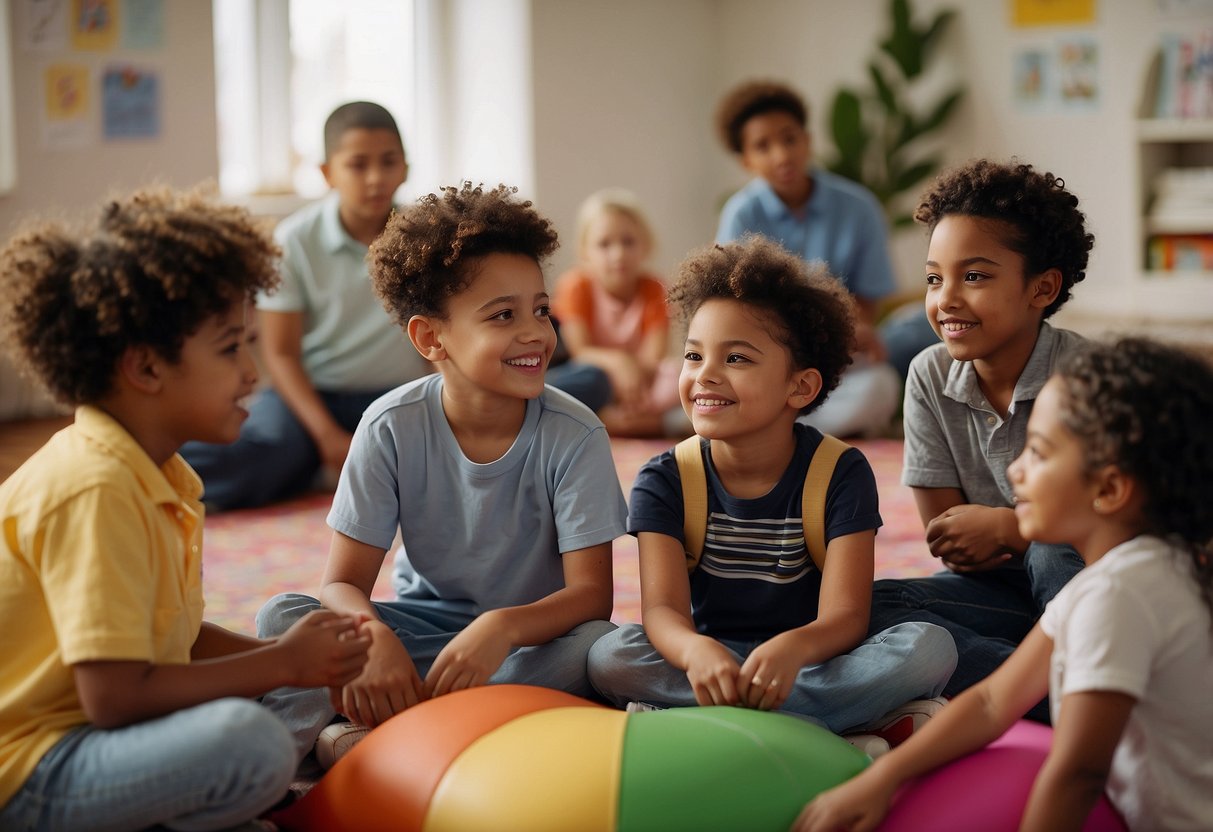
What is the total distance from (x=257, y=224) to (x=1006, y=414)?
104cm

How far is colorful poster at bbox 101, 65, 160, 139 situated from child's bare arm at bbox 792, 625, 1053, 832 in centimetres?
384

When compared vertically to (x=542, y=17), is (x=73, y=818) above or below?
below

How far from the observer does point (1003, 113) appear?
5.25 meters

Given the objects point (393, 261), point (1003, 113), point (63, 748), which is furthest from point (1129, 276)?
point (63, 748)

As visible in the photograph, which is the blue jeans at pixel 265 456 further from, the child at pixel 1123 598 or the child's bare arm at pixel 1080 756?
the child's bare arm at pixel 1080 756

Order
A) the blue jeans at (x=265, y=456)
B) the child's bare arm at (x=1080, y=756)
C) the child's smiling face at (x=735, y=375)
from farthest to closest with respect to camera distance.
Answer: the blue jeans at (x=265, y=456) < the child's smiling face at (x=735, y=375) < the child's bare arm at (x=1080, y=756)

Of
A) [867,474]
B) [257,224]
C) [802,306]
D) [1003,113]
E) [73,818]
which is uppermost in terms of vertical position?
[1003,113]

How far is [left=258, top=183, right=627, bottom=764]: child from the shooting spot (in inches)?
72.8

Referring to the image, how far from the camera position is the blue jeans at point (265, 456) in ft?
11.1

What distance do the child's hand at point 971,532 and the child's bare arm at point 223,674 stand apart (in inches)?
32.3

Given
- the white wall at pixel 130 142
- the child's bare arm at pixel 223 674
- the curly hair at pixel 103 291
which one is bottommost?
the child's bare arm at pixel 223 674

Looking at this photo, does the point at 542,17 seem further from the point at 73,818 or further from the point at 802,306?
the point at 73,818

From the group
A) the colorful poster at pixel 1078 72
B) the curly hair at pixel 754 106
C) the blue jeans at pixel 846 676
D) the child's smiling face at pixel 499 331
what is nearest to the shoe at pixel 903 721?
the blue jeans at pixel 846 676

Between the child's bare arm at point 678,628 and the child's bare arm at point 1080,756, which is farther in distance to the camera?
the child's bare arm at point 678,628
